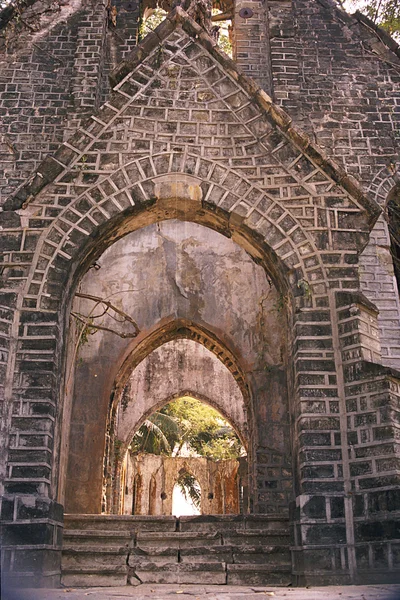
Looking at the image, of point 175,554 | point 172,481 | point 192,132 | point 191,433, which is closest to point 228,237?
point 192,132

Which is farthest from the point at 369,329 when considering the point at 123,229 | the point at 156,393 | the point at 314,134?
the point at 156,393

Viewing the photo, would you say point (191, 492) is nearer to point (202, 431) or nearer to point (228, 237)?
point (202, 431)

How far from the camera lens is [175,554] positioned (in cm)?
709

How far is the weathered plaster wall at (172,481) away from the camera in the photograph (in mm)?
22922

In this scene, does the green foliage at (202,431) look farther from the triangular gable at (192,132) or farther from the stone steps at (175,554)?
the triangular gable at (192,132)

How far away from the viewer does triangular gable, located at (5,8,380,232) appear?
7992mm

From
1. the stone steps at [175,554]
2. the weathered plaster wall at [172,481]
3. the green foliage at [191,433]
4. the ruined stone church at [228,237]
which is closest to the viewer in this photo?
the ruined stone church at [228,237]

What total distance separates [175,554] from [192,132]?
4.91 m

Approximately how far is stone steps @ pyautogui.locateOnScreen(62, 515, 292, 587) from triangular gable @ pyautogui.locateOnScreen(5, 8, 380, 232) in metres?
3.82

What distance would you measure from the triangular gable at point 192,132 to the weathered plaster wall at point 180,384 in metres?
10.1

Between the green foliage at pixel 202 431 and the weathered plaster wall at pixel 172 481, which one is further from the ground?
the green foliage at pixel 202 431

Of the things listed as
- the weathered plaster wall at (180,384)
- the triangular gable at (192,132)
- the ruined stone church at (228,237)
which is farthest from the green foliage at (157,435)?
the triangular gable at (192,132)

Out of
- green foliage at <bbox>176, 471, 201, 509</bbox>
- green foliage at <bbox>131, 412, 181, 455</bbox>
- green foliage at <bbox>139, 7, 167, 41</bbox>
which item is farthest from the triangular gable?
green foliage at <bbox>176, 471, 201, 509</bbox>

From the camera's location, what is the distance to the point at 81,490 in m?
11.8
